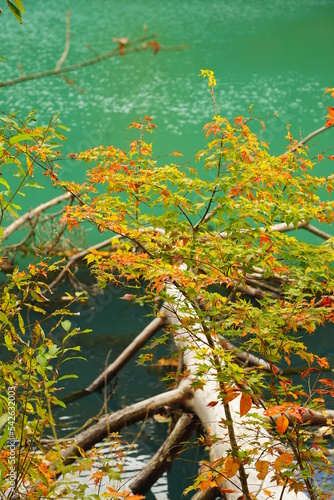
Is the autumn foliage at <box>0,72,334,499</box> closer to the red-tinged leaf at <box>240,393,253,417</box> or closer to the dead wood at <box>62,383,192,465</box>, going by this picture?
the red-tinged leaf at <box>240,393,253,417</box>

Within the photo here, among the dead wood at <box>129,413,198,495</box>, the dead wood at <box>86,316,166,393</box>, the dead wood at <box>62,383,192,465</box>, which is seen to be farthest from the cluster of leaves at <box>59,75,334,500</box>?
the dead wood at <box>86,316,166,393</box>

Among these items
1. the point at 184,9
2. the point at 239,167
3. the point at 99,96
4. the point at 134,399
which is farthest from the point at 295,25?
the point at 239,167

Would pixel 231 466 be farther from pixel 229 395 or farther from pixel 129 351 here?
pixel 129 351

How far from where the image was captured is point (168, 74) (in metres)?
16.1

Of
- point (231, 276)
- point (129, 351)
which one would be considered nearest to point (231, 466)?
point (231, 276)

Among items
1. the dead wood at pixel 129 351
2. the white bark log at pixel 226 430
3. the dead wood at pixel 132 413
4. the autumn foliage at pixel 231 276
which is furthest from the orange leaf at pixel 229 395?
the dead wood at pixel 129 351

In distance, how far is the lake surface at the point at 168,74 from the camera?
12102mm

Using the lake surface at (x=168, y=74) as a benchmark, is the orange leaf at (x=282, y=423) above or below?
above

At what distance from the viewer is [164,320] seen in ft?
14.4

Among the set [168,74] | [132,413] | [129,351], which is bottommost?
[168,74]

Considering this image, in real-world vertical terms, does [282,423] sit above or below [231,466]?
above

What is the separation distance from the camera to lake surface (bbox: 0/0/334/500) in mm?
12102

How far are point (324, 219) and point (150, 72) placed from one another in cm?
1407

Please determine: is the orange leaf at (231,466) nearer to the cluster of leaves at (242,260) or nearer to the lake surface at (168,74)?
the cluster of leaves at (242,260)
